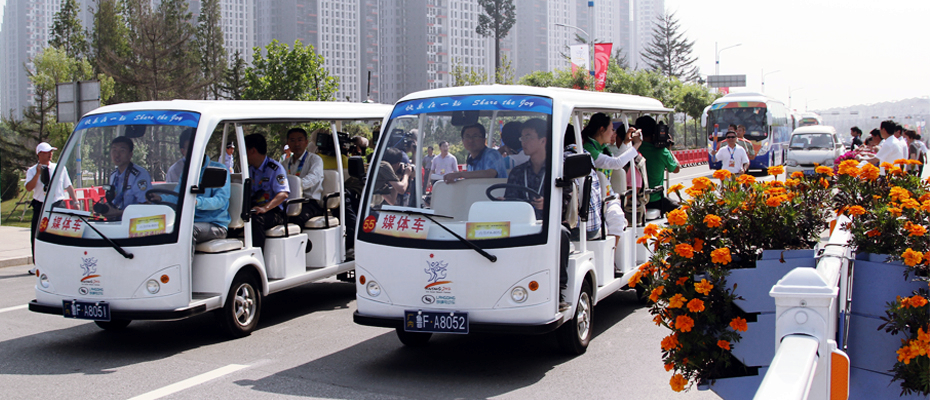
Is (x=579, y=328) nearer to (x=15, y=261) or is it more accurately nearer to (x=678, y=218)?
(x=678, y=218)

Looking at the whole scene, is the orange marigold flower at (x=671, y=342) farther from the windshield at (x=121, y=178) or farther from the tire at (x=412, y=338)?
the windshield at (x=121, y=178)

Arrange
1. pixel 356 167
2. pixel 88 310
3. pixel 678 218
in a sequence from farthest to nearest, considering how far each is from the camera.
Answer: pixel 356 167 < pixel 88 310 < pixel 678 218

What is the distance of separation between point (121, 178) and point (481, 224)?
3.20 metres

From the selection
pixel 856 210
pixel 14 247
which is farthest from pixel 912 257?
pixel 14 247

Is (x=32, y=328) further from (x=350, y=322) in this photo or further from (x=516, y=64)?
(x=516, y=64)

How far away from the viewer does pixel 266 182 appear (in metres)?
8.14

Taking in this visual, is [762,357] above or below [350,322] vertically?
above

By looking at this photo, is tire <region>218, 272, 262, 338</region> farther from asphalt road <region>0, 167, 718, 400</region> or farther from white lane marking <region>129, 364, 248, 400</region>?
white lane marking <region>129, 364, 248, 400</region>

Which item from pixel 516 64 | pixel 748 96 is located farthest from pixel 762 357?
pixel 516 64

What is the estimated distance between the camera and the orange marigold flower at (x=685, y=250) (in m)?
3.86

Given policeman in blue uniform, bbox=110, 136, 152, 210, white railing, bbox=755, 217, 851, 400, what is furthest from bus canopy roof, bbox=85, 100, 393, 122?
white railing, bbox=755, 217, 851, 400

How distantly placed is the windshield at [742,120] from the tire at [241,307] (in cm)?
2719

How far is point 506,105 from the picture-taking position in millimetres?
6070

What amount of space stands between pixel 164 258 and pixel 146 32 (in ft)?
122
